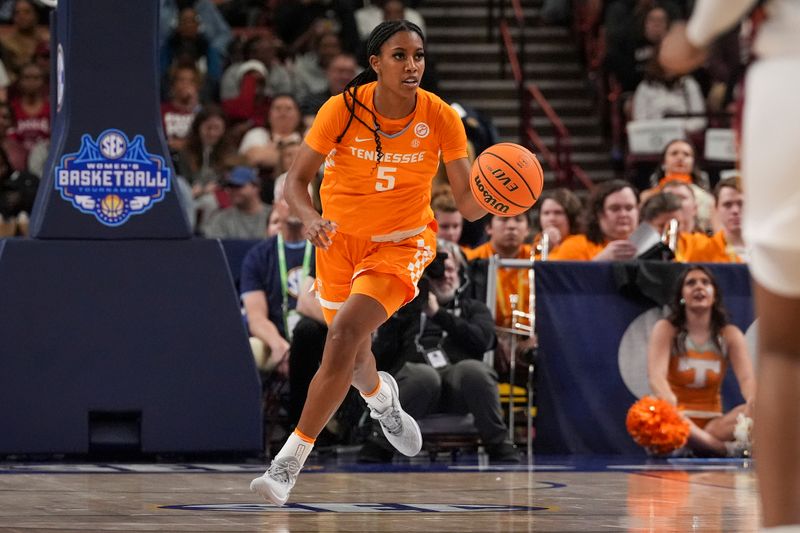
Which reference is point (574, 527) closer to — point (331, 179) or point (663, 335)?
point (331, 179)

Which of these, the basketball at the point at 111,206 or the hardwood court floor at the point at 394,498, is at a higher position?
the basketball at the point at 111,206

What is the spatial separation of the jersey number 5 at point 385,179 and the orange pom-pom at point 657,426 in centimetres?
307

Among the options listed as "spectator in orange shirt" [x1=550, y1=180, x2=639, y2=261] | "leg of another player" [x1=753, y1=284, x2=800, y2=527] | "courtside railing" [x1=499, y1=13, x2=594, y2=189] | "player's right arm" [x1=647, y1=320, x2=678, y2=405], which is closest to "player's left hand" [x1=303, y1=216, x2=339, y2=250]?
"leg of another player" [x1=753, y1=284, x2=800, y2=527]

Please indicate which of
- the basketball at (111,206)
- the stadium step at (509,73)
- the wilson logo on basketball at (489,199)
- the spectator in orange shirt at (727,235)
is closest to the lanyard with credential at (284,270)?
the basketball at (111,206)

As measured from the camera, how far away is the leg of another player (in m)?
3.35

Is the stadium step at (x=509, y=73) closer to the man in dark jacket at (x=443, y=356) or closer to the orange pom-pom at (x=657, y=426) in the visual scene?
the man in dark jacket at (x=443, y=356)

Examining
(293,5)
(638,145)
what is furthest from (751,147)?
(293,5)


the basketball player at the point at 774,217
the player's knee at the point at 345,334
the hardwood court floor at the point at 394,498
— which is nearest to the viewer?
the basketball player at the point at 774,217

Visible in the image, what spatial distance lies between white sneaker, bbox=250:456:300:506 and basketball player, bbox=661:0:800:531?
299 centimetres

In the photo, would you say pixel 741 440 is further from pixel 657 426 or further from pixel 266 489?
pixel 266 489

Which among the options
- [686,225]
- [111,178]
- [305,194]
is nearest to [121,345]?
[111,178]

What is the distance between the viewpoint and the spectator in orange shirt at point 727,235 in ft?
34.7

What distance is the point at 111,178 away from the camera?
27.7 feet

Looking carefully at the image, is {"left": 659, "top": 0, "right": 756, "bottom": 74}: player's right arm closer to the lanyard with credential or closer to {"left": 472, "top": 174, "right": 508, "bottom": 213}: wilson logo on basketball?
{"left": 472, "top": 174, "right": 508, "bottom": 213}: wilson logo on basketball
